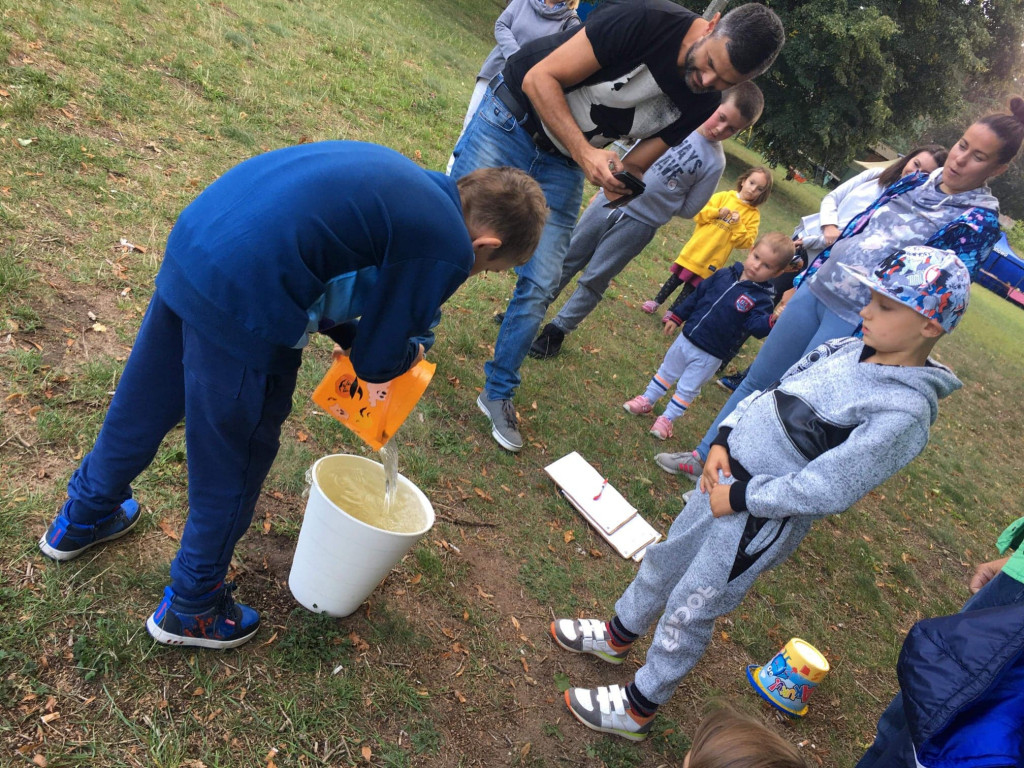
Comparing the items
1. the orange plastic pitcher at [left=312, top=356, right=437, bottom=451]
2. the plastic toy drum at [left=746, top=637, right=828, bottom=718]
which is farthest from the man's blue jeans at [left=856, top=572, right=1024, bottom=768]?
the orange plastic pitcher at [left=312, top=356, right=437, bottom=451]

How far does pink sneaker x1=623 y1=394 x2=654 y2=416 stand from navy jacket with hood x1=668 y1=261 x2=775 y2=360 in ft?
1.83

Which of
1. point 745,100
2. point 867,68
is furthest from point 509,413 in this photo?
point 867,68

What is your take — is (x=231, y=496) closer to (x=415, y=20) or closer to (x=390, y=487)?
(x=390, y=487)

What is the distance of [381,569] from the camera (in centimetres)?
213

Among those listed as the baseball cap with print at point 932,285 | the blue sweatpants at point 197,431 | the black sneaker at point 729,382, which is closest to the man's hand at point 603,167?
the baseball cap with print at point 932,285

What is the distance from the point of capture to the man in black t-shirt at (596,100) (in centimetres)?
268

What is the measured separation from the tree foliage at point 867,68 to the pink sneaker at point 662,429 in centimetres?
1648

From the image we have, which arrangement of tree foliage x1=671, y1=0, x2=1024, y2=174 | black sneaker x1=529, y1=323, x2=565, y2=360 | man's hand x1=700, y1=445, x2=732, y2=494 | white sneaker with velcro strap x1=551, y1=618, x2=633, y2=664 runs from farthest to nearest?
1. tree foliage x1=671, y1=0, x2=1024, y2=174
2. black sneaker x1=529, y1=323, x2=565, y2=360
3. white sneaker with velcro strap x1=551, y1=618, x2=633, y2=664
4. man's hand x1=700, y1=445, x2=732, y2=494

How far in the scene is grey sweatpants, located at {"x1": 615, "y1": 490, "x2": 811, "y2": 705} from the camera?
2.11 meters

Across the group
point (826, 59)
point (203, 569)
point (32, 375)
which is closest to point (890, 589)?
point (203, 569)

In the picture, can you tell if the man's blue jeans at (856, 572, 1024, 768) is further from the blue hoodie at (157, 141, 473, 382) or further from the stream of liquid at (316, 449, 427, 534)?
the blue hoodie at (157, 141, 473, 382)

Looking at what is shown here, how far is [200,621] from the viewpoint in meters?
1.99

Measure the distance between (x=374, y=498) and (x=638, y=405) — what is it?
9.21 feet

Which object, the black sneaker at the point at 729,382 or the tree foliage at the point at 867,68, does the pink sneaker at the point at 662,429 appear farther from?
the tree foliage at the point at 867,68
